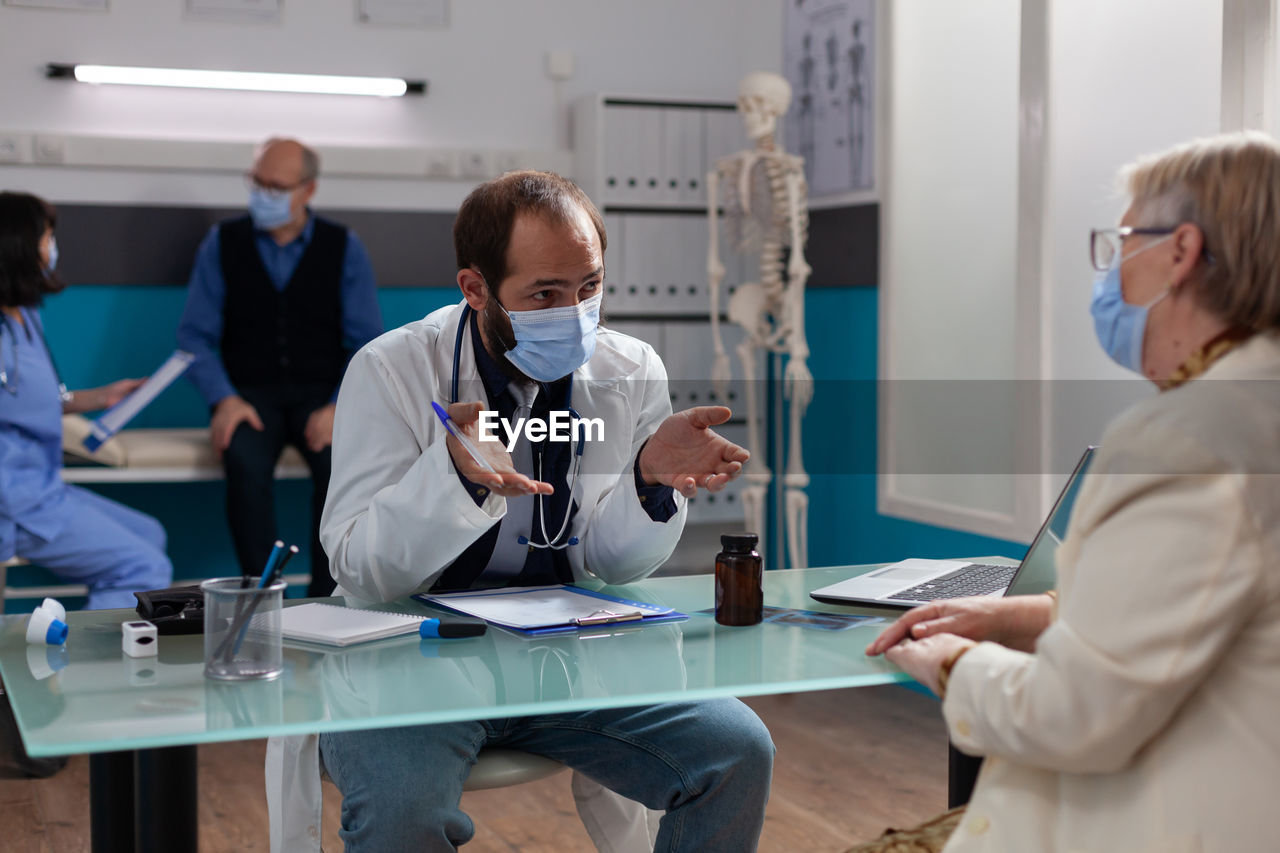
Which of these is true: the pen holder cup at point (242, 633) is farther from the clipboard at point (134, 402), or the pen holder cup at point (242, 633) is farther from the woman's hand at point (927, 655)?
the clipboard at point (134, 402)

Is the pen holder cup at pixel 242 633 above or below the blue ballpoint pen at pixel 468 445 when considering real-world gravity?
below

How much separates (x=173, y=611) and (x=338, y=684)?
37cm

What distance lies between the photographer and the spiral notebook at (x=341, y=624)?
1431 millimetres

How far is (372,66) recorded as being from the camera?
4.39 metres

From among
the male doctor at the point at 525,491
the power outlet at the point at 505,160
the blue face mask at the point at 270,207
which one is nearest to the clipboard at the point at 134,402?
the blue face mask at the point at 270,207

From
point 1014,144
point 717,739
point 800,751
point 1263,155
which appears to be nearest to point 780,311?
point 1014,144

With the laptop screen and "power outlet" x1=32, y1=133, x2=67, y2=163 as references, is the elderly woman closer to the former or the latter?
the laptop screen

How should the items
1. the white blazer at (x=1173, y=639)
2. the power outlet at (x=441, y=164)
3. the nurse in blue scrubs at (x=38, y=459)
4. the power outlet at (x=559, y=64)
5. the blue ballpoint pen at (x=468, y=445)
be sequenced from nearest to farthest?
1. the white blazer at (x=1173, y=639)
2. the blue ballpoint pen at (x=468, y=445)
3. the nurse in blue scrubs at (x=38, y=459)
4. the power outlet at (x=441, y=164)
5. the power outlet at (x=559, y=64)

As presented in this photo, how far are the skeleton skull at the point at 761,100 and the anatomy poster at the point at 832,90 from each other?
0.30 meters

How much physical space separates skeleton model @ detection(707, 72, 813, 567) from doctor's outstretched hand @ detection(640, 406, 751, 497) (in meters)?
2.13

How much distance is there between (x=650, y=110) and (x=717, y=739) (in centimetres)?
317

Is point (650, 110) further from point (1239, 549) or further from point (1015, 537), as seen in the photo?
point (1239, 549)

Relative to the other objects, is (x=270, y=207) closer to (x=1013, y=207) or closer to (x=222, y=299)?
(x=222, y=299)

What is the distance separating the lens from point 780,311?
13.2 feet
